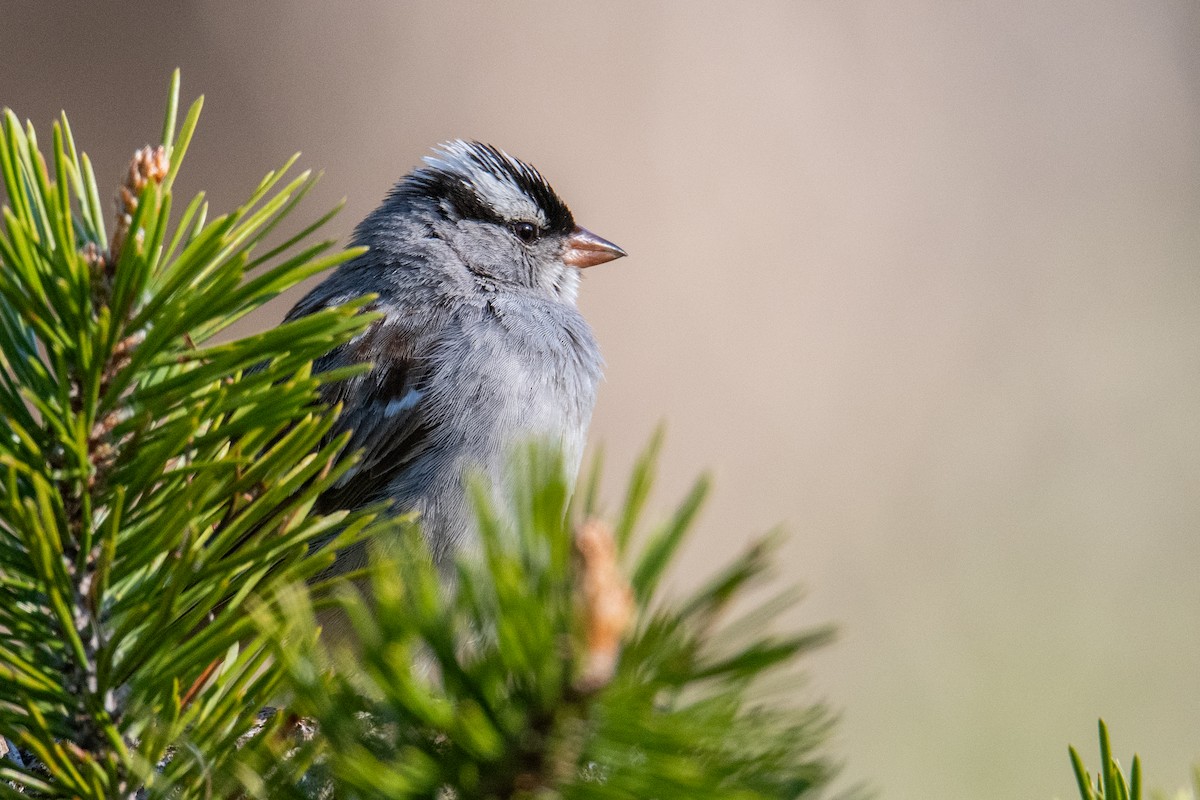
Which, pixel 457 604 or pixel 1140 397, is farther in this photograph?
pixel 1140 397

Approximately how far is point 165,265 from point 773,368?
5076 mm

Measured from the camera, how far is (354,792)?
65 centimetres

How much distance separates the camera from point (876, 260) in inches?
239

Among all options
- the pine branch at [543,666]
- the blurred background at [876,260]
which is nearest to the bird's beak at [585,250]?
the blurred background at [876,260]

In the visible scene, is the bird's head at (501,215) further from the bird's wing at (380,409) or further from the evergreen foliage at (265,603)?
the evergreen foliage at (265,603)

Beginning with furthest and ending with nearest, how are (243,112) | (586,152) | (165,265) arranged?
1. (586,152)
2. (243,112)
3. (165,265)

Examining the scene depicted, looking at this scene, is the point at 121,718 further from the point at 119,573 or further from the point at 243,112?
the point at 243,112

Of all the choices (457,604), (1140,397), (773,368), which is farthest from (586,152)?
(457,604)

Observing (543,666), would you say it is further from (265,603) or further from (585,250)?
(585,250)

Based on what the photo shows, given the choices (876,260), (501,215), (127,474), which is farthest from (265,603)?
(876,260)

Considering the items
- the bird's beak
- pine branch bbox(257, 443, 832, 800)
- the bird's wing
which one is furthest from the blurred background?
pine branch bbox(257, 443, 832, 800)

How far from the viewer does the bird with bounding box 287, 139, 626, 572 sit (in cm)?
234

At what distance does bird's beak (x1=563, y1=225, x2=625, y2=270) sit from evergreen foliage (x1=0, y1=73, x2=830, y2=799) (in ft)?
6.78

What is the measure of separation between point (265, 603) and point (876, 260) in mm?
5630
